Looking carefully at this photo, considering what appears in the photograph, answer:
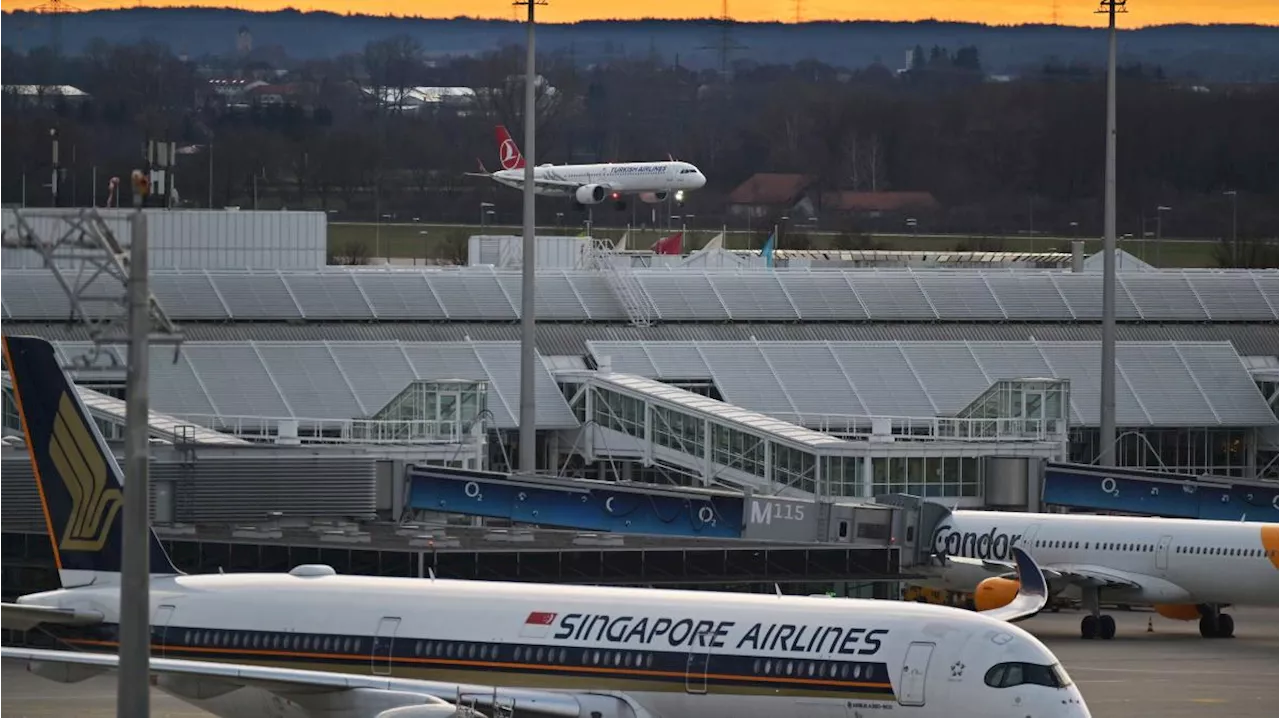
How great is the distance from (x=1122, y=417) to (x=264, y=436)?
3689 centimetres

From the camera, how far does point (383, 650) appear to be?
4109 cm

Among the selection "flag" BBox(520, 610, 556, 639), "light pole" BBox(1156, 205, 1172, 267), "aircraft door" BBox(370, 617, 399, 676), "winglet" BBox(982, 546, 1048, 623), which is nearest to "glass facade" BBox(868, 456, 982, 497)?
"winglet" BBox(982, 546, 1048, 623)

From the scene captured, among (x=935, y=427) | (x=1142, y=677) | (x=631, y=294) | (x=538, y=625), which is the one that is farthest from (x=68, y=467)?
(x=631, y=294)

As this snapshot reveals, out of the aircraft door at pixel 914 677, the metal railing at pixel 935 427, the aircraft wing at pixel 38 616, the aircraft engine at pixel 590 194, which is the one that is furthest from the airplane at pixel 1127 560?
the aircraft engine at pixel 590 194

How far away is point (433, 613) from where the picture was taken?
4125cm

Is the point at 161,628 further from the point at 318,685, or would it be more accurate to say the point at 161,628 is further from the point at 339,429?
the point at 339,429

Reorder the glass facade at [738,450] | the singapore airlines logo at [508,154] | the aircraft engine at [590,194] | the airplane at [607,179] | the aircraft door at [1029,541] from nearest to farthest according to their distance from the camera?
the aircraft door at [1029,541] < the glass facade at [738,450] < the aircraft engine at [590,194] < the airplane at [607,179] < the singapore airlines logo at [508,154]

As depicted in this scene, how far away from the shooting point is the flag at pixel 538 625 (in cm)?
4031

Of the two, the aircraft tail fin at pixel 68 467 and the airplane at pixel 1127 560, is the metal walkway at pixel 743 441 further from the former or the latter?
the aircraft tail fin at pixel 68 467

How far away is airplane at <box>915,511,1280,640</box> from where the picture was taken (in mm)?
67062

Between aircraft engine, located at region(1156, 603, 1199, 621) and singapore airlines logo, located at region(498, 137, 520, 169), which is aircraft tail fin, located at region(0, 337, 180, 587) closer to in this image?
aircraft engine, located at region(1156, 603, 1199, 621)

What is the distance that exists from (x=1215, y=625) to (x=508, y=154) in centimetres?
11329

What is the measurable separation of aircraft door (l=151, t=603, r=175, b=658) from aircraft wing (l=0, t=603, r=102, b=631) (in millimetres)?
1184

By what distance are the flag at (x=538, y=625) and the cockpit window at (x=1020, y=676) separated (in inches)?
292
